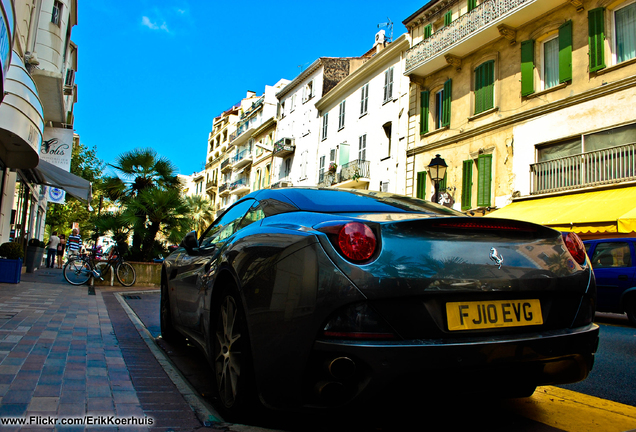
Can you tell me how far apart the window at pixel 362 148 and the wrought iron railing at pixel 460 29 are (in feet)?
19.8

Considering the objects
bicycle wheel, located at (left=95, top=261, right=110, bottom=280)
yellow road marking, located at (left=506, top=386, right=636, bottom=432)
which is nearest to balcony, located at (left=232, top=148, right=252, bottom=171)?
bicycle wheel, located at (left=95, top=261, right=110, bottom=280)

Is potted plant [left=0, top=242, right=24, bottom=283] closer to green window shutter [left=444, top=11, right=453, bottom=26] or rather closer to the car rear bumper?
the car rear bumper

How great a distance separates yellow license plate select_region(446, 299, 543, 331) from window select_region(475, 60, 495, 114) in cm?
1802

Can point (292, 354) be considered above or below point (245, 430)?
above

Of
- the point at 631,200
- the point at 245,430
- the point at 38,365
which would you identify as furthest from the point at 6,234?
the point at 631,200

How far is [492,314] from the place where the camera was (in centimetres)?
225

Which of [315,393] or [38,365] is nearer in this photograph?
[315,393]

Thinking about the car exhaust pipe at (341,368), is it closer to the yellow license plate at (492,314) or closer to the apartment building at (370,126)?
the yellow license plate at (492,314)

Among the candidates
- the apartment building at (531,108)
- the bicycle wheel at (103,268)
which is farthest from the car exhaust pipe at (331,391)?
the bicycle wheel at (103,268)

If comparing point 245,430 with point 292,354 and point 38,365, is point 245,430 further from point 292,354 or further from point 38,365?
point 38,365

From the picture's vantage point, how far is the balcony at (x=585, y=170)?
14.2m

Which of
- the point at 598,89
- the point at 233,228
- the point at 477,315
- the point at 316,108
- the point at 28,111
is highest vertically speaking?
the point at 316,108

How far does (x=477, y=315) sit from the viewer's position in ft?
7.31

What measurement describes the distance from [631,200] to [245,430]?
545 inches
